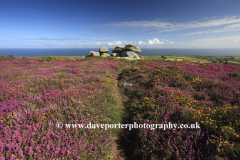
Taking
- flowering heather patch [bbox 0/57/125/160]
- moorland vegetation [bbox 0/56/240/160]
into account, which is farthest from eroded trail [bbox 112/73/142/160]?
flowering heather patch [bbox 0/57/125/160]

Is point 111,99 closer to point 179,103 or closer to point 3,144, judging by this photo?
point 179,103

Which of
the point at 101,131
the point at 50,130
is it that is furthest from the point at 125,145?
the point at 50,130

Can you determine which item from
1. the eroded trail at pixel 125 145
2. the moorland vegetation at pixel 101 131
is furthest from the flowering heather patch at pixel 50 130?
the eroded trail at pixel 125 145

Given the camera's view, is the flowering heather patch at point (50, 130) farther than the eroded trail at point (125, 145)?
No

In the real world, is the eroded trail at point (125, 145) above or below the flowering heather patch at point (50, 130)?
below

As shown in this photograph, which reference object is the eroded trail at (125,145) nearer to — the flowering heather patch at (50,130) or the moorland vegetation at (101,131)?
the moorland vegetation at (101,131)

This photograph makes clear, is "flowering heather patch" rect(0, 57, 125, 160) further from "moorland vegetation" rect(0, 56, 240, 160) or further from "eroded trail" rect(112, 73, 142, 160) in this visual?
"eroded trail" rect(112, 73, 142, 160)

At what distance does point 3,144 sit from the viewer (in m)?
2.80

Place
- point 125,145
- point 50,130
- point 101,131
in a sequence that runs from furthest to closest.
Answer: point 101,131, point 125,145, point 50,130

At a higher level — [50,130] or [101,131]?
[50,130]

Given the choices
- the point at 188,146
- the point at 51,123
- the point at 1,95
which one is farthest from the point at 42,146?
the point at 188,146

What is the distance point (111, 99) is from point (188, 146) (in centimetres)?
469

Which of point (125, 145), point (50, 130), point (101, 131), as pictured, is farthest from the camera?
point (101, 131)

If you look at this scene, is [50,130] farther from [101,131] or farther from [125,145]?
[125,145]
